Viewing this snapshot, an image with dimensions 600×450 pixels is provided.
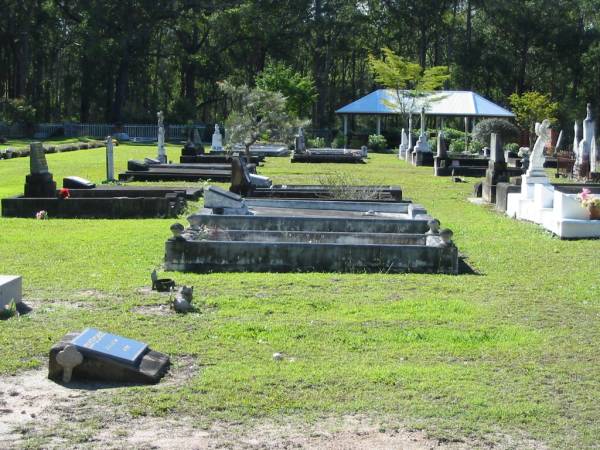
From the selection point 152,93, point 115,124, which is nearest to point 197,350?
point 115,124

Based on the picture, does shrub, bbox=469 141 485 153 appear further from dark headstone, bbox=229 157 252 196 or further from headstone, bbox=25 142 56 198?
headstone, bbox=25 142 56 198

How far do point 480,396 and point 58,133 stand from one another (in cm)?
5832

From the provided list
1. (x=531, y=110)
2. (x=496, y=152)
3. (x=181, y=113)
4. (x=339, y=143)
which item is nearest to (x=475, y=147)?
(x=339, y=143)

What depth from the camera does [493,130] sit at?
49.1m

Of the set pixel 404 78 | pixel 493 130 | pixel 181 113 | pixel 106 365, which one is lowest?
pixel 106 365

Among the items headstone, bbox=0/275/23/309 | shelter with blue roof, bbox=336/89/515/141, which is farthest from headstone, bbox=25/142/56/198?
shelter with blue roof, bbox=336/89/515/141

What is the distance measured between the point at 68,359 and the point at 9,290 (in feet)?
8.07

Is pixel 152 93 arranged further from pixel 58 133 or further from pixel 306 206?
pixel 306 206

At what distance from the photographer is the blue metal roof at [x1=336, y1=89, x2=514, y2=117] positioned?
54.7 metres

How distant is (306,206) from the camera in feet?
58.6

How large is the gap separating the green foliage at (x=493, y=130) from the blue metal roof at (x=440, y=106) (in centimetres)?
414

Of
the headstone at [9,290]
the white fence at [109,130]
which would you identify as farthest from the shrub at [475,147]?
the headstone at [9,290]

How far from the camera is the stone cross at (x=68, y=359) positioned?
22.9ft

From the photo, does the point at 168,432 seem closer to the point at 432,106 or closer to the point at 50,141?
the point at 432,106
